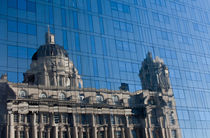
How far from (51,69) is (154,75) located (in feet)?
56.3

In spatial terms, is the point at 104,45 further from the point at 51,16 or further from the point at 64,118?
the point at 64,118

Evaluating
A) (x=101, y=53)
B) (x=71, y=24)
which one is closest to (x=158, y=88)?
(x=101, y=53)

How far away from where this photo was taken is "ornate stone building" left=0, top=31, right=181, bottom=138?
114 ft

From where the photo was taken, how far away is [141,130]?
143 feet

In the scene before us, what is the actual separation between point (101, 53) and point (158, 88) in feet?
36.7

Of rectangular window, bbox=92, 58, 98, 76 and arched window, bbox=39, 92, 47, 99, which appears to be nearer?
arched window, bbox=39, 92, 47, 99

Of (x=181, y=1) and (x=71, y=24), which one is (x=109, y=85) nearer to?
(x=71, y=24)

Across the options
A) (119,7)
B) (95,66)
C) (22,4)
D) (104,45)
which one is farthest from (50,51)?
(119,7)

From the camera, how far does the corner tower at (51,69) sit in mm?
36812

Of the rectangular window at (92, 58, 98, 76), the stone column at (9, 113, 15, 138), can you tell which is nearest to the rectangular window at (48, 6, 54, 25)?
the rectangular window at (92, 58, 98, 76)

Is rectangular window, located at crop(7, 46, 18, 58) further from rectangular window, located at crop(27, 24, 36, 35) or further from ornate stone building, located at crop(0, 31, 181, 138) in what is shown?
rectangular window, located at crop(27, 24, 36, 35)

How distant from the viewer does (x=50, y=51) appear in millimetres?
39375

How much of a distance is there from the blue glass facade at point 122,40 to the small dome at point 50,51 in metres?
0.66

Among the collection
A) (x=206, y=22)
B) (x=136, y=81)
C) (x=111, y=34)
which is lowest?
(x=136, y=81)
